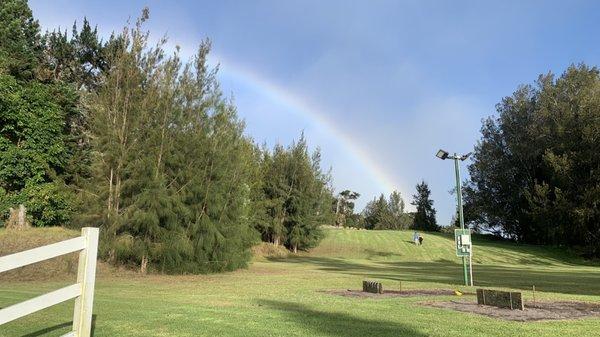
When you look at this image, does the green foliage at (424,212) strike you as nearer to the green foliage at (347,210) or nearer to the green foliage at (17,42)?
the green foliage at (347,210)

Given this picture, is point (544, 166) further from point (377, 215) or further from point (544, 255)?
point (377, 215)

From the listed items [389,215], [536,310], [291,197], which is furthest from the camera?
[389,215]

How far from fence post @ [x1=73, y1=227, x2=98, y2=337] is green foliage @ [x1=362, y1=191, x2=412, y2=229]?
321 ft

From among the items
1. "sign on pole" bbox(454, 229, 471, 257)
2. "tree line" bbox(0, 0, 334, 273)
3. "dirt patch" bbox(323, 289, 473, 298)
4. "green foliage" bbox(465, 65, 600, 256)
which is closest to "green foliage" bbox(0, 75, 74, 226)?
"tree line" bbox(0, 0, 334, 273)

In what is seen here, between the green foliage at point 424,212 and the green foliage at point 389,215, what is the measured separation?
56.7 ft

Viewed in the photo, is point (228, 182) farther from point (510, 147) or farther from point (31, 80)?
point (510, 147)

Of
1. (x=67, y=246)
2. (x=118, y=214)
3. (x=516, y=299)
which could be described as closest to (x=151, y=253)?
(x=118, y=214)

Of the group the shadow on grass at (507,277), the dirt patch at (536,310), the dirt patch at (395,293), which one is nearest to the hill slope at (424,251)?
the shadow on grass at (507,277)

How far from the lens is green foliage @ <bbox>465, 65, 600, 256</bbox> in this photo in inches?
2019

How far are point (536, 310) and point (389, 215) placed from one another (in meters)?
92.3

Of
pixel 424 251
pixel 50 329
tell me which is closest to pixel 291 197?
pixel 424 251

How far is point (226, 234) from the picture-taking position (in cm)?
2425

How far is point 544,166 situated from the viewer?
196ft

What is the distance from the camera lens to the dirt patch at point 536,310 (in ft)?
32.7
